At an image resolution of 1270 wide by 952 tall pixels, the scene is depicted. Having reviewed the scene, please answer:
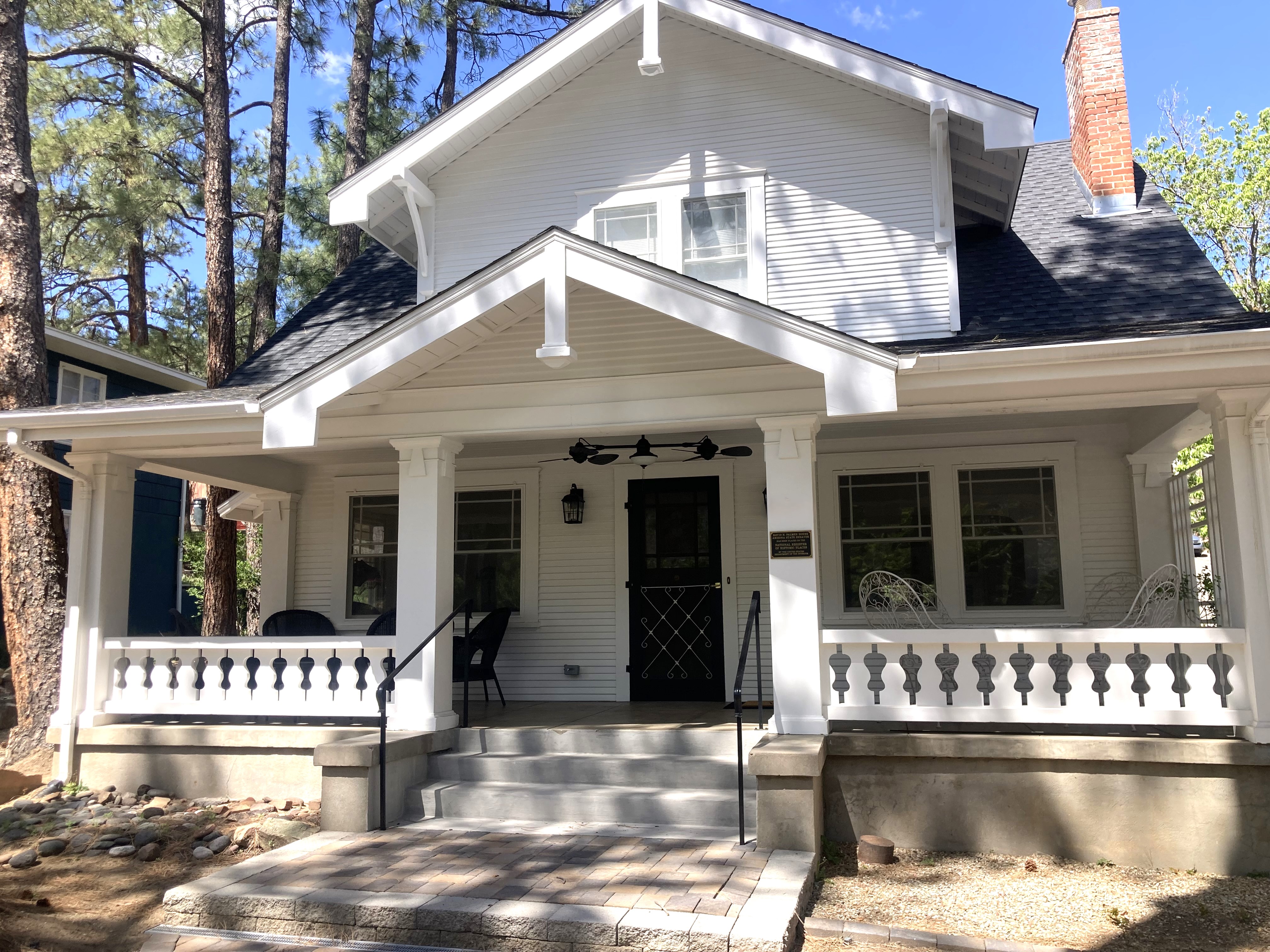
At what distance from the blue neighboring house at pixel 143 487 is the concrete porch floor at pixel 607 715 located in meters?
9.25

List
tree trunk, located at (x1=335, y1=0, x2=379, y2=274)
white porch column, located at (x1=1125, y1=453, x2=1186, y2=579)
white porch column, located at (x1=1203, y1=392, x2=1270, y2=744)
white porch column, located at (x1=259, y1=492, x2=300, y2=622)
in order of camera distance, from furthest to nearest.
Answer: tree trunk, located at (x1=335, y1=0, x2=379, y2=274) < white porch column, located at (x1=259, y1=492, x2=300, y2=622) < white porch column, located at (x1=1125, y1=453, x2=1186, y2=579) < white porch column, located at (x1=1203, y1=392, x2=1270, y2=744)

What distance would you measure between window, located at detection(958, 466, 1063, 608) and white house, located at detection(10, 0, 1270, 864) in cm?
3

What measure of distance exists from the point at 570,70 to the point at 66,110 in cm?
1213

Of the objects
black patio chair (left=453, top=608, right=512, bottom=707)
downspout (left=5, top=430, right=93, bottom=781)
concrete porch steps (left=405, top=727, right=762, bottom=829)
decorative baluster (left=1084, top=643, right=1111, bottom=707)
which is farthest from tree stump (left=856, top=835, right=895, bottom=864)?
downspout (left=5, top=430, right=93, bottom=781)

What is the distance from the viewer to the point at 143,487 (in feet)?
Answer: 54.4

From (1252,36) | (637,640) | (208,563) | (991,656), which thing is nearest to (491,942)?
(991,656)

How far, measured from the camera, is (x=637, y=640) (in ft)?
30.0

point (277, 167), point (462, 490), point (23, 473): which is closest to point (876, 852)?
point (462, 490)

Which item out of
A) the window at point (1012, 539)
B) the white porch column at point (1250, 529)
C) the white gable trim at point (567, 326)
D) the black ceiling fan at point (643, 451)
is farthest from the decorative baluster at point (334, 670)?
the white porch column at point (1250, 529)

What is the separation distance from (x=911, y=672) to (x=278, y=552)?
6.72 m

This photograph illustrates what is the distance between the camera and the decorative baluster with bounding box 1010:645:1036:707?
19.6ft

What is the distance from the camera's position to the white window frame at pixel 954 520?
8.23m

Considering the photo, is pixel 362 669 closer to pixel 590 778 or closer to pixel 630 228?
pixel 590 778

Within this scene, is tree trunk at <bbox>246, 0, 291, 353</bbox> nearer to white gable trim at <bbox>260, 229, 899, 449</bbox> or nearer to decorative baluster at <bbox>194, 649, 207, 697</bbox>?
decorative baluster at <bbox>194, 649, 207, 697</bbox>
